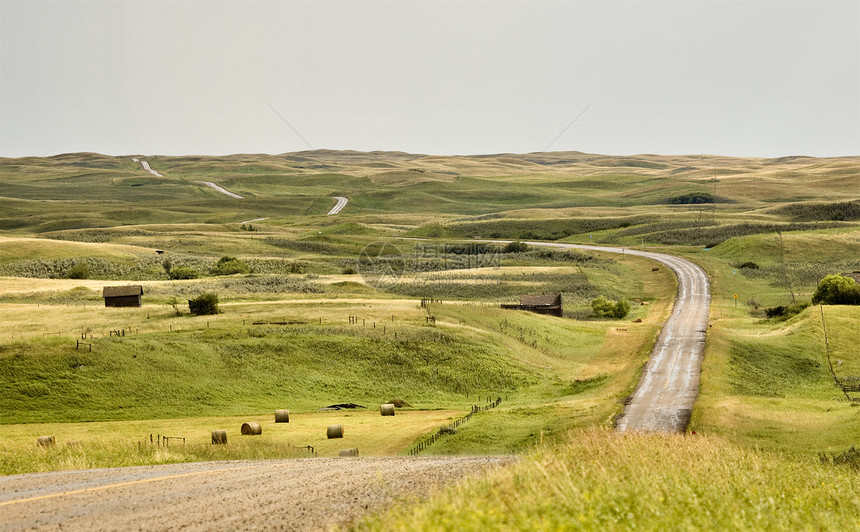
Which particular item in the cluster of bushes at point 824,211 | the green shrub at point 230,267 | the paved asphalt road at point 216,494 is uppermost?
the cluster of bushes at point 824,211

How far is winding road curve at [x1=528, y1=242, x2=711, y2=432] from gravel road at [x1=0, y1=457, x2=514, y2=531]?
769 inches

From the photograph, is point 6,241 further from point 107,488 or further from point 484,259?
point 107,488

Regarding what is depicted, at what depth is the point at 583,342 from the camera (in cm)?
7294

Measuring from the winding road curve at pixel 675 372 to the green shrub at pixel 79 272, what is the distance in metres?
80.6

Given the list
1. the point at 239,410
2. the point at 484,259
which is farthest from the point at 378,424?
the point at 484,259

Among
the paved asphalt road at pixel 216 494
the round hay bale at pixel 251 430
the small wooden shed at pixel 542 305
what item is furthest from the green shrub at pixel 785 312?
the paved asphalt road at pixel 216 494

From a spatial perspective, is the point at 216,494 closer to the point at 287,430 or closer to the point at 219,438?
the point at 219,438

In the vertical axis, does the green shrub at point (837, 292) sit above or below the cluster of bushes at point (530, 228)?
below

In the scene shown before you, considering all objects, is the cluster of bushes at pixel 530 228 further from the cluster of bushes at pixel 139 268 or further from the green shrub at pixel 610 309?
the green shrub at pixel 610 309

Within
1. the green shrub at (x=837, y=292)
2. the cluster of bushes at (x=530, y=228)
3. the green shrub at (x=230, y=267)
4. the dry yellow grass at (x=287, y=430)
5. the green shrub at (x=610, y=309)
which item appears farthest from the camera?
the cluster of bushes at (x=530, y=228)

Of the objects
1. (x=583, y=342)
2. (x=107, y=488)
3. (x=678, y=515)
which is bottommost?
(x=583, y=342)

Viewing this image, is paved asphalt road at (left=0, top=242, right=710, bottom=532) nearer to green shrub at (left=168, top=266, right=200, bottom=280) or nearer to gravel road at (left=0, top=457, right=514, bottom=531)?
gravel road at (left=0, top=457, right=514, bottom=531)

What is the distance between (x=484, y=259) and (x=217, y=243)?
56.0m

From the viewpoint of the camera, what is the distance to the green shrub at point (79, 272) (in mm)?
111075
